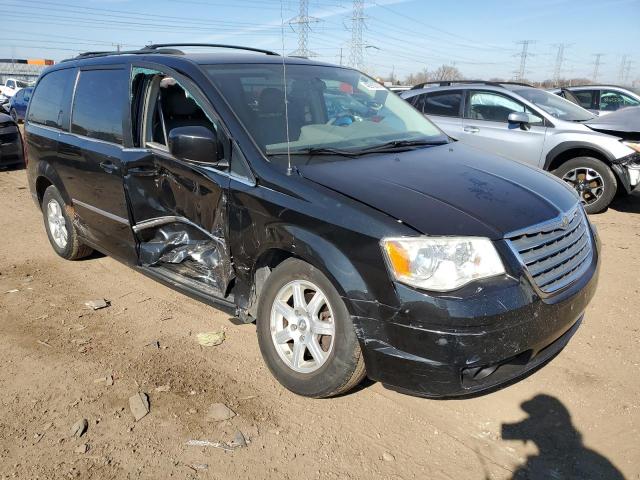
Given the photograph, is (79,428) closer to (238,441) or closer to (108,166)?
(238,441)

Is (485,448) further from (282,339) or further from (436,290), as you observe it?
(282,339)

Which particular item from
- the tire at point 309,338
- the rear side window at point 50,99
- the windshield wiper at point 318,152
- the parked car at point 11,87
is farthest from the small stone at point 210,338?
the parked car at point 11,87

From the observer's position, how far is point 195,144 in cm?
302

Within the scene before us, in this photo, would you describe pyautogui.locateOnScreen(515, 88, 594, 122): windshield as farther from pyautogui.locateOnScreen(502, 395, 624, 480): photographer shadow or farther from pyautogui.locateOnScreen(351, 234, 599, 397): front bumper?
pyautogui.locateOnScreen(351, 234, 599, 397): front bumper

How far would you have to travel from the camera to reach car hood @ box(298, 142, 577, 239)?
2.48 metres

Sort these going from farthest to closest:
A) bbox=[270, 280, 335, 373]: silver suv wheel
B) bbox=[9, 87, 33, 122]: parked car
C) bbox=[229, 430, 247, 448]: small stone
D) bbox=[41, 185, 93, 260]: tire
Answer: bbox=[9, 87, 33, 122]: parked car → bbox=[41, 185, 93, 260]: tire → bbox=[270, 280, 335, 373]: silver suv wheel → bbox=[229, 430, 247, 448]: small stone

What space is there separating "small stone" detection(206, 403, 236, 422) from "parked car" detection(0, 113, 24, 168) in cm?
950

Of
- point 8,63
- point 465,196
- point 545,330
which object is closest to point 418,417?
point 545,330

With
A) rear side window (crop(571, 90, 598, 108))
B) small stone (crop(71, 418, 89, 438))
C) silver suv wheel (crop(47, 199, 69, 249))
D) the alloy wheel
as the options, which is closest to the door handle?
silver suv wheel (crop(47, 199, 69, 249))

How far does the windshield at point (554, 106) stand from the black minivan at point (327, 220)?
13.8ft

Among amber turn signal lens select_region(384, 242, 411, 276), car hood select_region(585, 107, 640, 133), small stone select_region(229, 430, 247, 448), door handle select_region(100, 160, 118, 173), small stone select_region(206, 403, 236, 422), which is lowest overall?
small stone select_region(206, 403, 236, 422)

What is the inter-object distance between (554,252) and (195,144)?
2.08 m

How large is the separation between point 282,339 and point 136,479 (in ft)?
3.36

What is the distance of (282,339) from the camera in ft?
9.82
